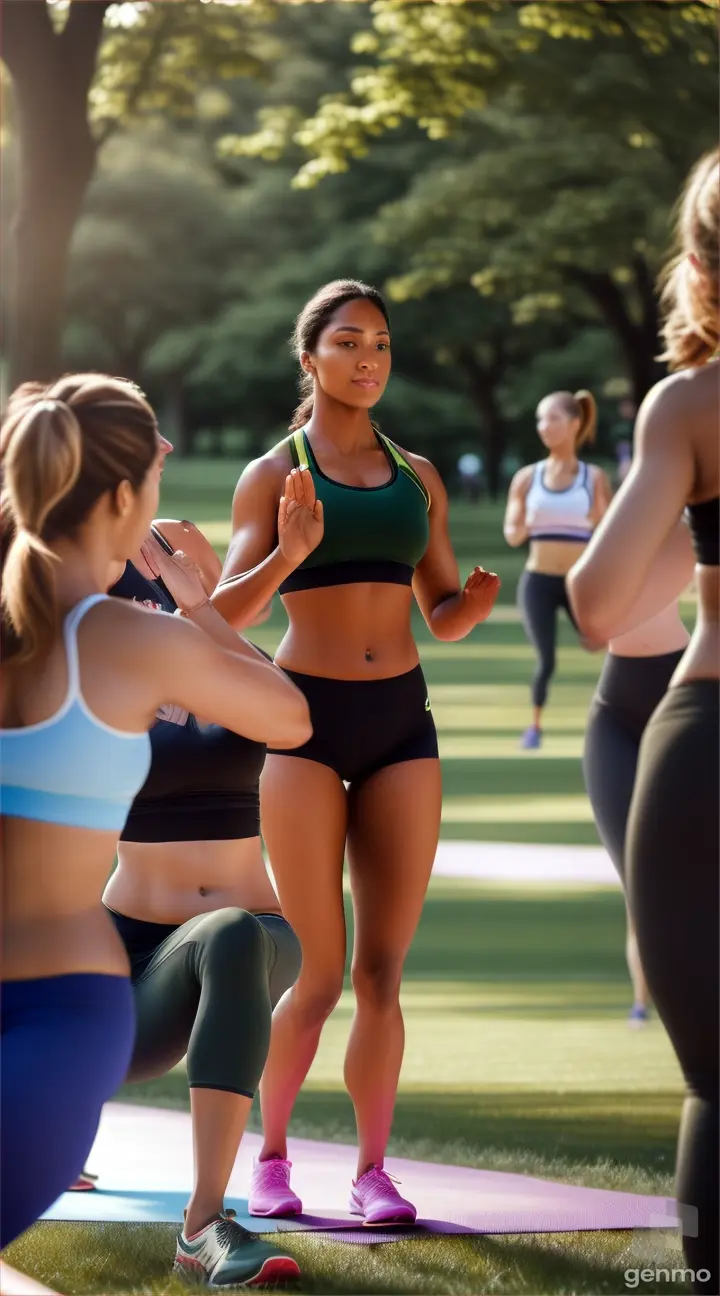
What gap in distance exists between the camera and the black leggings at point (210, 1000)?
369 cm

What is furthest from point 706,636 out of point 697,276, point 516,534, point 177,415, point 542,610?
point 177,415

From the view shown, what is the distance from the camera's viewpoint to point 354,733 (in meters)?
4.31

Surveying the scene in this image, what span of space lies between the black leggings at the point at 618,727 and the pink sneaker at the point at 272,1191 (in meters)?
1.34

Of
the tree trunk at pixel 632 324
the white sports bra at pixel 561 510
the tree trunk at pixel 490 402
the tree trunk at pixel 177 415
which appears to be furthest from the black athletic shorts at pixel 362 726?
the tree trunk at pixel 177 415

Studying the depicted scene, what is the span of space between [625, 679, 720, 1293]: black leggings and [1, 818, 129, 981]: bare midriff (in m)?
0.77

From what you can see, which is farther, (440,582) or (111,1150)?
(111,1150)

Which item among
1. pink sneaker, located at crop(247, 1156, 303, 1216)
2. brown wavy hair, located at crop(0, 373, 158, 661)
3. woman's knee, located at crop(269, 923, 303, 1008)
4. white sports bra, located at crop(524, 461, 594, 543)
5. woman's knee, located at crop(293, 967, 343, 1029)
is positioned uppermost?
brown wavy hair, located at crop(0, 373, 158, 661)

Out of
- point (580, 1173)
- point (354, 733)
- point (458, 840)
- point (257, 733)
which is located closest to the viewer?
point (257, 733)

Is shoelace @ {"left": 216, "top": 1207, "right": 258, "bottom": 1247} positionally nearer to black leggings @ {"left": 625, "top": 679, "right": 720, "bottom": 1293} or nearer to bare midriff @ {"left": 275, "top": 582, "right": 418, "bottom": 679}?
black leggings @ {"left": 625, "top": 679, "right": 720, "bottom": 1293}

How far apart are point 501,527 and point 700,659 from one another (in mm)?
35289

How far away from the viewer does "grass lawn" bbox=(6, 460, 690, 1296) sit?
4.17 meters

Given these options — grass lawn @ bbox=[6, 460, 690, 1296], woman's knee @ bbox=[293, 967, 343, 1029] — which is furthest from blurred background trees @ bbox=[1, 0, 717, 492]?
woman's knee @ bbox=[293, 967, 343, 1029]

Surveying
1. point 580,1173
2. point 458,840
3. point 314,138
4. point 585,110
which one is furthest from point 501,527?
point 580,1173

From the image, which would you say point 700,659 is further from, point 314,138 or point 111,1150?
point 314,138
